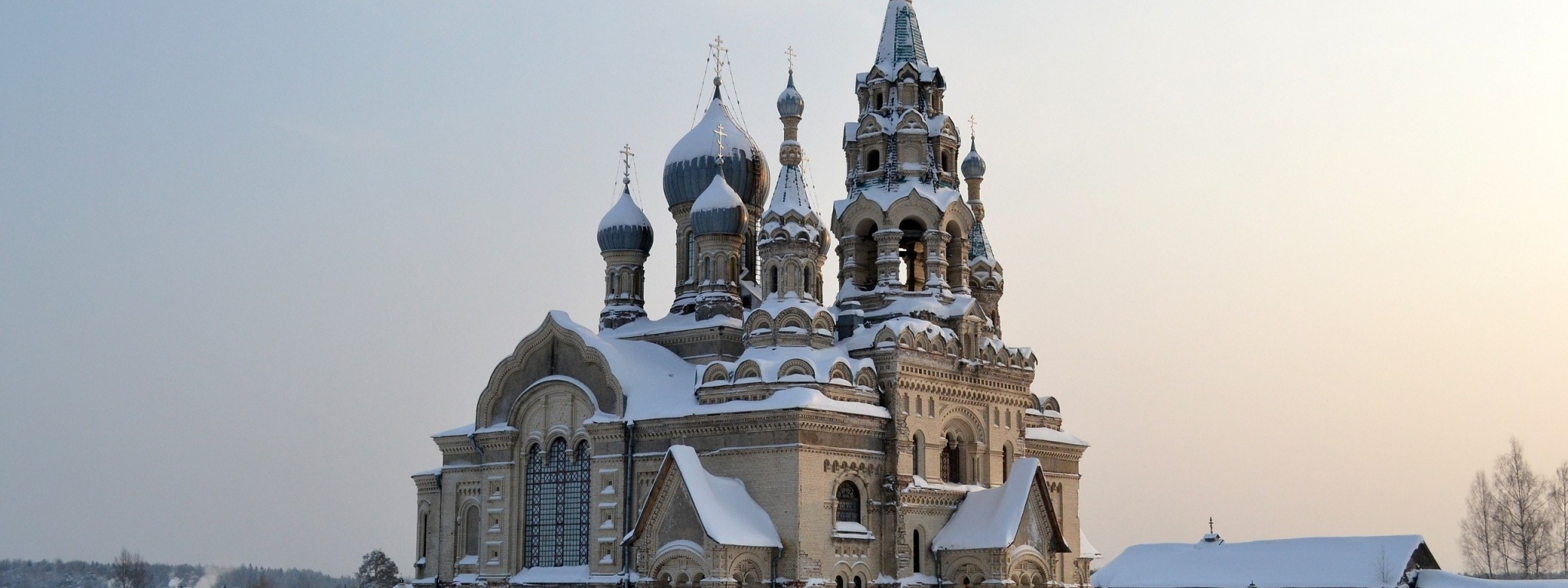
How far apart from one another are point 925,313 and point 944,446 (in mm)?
2395

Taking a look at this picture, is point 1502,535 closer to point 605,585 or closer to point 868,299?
point 868,299

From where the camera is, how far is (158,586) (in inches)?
3743

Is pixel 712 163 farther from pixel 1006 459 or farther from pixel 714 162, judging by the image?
pixel 1006 459

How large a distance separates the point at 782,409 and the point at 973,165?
34.5ft

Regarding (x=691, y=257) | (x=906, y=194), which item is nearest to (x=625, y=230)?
(x=691, y=257)

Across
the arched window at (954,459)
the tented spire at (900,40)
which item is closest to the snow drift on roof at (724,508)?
the arched window at (954,459)

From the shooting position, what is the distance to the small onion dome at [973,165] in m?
33.8

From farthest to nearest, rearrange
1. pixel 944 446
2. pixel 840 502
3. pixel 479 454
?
pixel 479 454 → pixel 944 446 → pixel 840 502

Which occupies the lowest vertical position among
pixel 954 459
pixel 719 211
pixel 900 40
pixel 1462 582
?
pixel 1462 582

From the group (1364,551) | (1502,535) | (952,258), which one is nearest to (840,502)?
(952,258)

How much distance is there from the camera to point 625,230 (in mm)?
32750

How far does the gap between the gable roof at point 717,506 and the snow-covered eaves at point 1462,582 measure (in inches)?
559

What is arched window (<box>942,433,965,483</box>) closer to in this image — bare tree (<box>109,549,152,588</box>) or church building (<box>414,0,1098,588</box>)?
church building (<box>414,0,1098,588</box>)

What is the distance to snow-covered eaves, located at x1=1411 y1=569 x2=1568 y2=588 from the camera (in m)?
30.2
